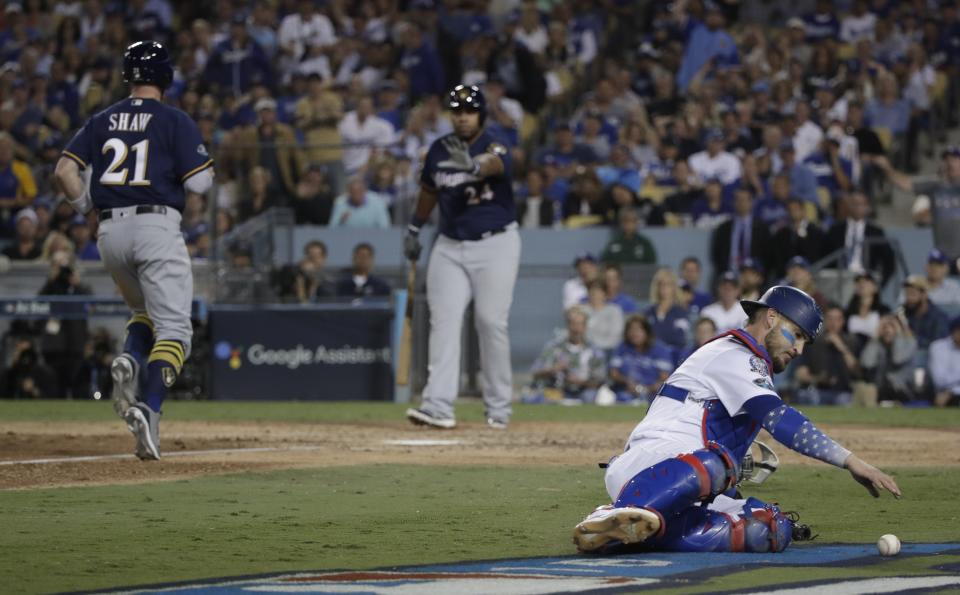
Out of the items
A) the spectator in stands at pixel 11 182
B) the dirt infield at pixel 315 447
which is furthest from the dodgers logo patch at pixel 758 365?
the spectator in stands at pixel 11 182

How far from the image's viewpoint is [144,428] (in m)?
9.24

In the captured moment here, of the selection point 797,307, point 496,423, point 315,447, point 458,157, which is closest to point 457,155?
point 458,157

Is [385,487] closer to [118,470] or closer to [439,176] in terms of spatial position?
[118,470]

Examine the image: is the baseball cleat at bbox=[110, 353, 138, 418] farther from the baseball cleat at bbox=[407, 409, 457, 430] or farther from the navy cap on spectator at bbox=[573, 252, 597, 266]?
the navy cap on spectator at bbox=[573, 252, 597, 266]

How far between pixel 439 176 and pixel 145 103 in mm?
3190

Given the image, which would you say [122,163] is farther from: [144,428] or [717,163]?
[717,163]

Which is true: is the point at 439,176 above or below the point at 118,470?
above

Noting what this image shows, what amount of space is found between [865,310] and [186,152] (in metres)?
9.81

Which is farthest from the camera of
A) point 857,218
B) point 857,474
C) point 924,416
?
point 857,218

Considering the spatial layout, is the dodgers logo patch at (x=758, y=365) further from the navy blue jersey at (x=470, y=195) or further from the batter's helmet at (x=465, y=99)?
the batter's helmet at (x=465, y=99)

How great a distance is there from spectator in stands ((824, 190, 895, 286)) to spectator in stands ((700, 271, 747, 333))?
1.68m

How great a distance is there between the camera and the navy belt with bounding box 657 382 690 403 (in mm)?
6395

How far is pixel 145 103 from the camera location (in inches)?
377

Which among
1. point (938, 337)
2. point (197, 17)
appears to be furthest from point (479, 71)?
point (938, 337)
